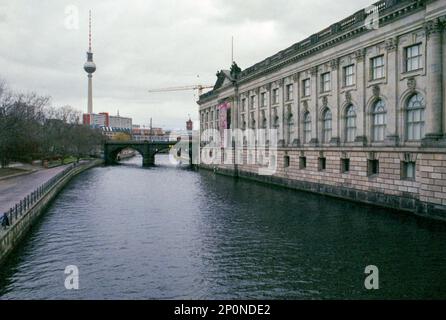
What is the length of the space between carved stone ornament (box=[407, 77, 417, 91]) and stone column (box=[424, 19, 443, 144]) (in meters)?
2.09

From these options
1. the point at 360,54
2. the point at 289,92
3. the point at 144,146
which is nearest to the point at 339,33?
the point at 360,54

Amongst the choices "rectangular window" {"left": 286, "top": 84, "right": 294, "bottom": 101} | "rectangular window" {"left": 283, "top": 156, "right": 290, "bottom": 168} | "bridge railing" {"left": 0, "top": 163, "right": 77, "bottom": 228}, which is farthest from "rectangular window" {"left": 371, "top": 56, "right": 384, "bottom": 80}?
"bridge railing" {"left": 0, "top": 163, "right": 77, "bottom": 228}

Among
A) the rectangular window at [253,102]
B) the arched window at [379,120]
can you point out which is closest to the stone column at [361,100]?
the arched window at [379,120]

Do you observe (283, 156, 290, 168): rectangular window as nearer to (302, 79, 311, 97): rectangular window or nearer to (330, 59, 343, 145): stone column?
(302, 79, 311, 97): rectangular window

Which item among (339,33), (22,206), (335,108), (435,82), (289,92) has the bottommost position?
(22,206)

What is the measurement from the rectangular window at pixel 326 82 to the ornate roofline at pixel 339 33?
275cm

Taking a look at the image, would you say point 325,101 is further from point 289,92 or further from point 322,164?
point 289,92

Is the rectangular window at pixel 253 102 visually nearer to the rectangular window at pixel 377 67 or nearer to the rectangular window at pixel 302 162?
the rectangular window at pixel 302 162

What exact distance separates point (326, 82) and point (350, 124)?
6.33 metres

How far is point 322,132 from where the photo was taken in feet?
141

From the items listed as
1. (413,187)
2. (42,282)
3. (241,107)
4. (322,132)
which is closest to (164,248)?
(42,282)

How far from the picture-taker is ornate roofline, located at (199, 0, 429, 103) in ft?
98.6

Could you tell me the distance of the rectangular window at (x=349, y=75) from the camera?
1478 inches

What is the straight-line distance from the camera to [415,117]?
30141 mm
